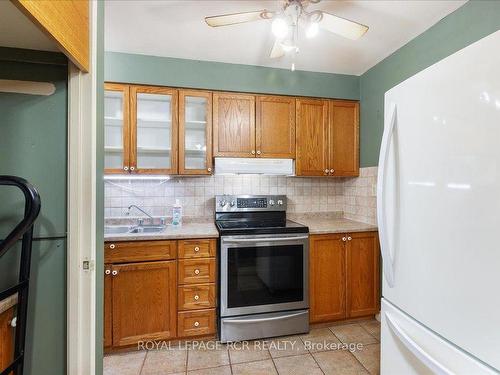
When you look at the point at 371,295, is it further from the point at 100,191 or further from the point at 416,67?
the point at 100,191

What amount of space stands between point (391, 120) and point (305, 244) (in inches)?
51.6

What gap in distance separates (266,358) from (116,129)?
2201mm

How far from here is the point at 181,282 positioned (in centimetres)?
199

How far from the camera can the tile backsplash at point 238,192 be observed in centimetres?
245

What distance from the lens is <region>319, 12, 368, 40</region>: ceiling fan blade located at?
147cm

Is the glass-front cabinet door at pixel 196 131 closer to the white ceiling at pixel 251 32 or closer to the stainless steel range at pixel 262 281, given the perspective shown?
the white ceiling at pixel 251 32

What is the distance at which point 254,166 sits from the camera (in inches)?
95.0

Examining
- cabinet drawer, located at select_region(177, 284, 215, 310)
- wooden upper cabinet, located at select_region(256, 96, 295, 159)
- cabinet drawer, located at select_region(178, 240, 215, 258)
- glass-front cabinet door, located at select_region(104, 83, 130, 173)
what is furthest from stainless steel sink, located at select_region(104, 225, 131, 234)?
wooden upper cabinet, located at select_region(256, 96, 295, 159)

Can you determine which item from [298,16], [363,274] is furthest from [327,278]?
[298,16]

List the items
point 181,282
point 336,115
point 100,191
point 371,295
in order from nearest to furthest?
point 100,191, point 181,282, point 371,295, point 336,115

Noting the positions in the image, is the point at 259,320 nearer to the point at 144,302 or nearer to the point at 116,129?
the point at 144,302

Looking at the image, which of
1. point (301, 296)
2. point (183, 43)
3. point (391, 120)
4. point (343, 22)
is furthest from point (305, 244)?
point (183, 43)

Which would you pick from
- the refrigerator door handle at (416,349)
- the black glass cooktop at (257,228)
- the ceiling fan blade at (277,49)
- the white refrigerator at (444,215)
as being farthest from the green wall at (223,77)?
the refrigerator door handle at (416,349)

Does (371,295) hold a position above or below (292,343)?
above
